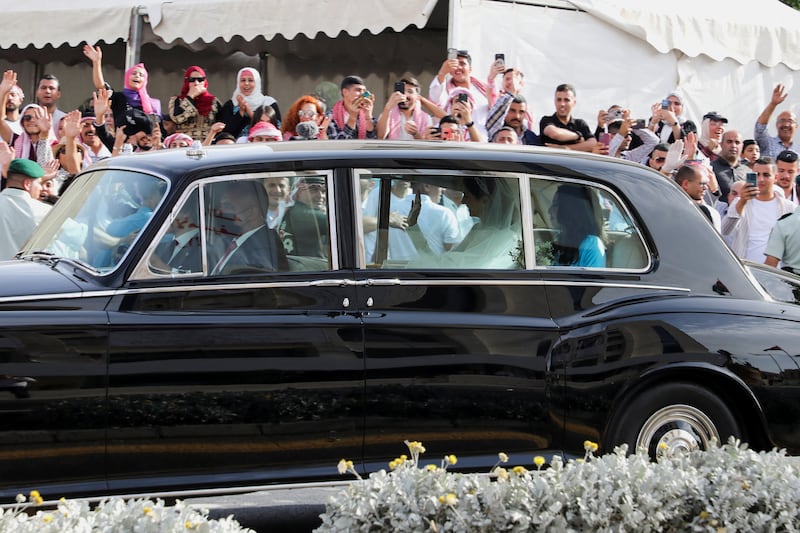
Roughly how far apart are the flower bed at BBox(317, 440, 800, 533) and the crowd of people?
5.76 metres


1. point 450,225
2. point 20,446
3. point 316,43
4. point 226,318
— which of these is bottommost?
point 20,446

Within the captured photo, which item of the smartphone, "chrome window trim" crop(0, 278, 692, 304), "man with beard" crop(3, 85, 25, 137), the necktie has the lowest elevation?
"chrome window trim" crop(0, 278, 692, 304)

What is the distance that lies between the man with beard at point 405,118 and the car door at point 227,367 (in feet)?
19.6

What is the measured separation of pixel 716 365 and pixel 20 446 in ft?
10.6

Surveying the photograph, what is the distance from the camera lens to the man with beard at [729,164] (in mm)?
12258

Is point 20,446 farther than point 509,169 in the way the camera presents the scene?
No

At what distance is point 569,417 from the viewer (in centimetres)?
559

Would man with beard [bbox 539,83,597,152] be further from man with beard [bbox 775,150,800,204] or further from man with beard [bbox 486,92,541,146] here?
man with beard [bbox 775,150,800,204]

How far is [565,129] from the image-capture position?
1178 centimetres

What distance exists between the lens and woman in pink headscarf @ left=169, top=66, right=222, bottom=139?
493 inches

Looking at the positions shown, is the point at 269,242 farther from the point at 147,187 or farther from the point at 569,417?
the point at 569,417

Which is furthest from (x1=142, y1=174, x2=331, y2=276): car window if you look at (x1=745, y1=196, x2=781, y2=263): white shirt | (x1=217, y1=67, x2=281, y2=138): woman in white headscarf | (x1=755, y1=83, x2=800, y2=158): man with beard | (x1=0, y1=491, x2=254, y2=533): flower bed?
(x1=755, y1=83, x2=800, y2=158): man with beard

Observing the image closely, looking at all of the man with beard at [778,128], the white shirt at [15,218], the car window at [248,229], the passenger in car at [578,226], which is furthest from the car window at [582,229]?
the man with beard at [778,128]

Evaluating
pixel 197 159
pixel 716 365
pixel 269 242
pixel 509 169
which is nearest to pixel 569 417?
pixel 716 365
